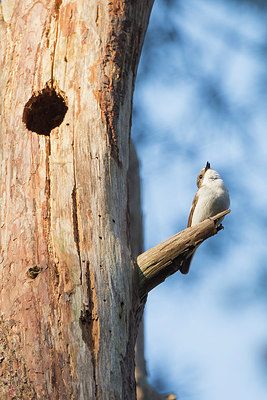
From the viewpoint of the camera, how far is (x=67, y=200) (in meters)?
2.73

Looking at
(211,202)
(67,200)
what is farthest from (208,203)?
(67,200)

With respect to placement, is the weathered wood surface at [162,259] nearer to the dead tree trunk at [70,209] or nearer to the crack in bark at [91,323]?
the dead tree trunk at [70,209]

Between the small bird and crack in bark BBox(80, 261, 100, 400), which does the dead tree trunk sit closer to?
crack in bark BBox(80, 261, 100, 400)

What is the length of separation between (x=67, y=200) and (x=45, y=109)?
2.21 feet

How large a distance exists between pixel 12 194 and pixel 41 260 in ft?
1.31

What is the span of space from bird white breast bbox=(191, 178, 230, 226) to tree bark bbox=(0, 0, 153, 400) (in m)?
1.58

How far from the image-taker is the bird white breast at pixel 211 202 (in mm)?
4605

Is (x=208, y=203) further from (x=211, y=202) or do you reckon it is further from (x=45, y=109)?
(x=45, y=109)

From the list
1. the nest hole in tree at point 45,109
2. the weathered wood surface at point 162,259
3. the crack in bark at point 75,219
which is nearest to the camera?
the crack in bark at point 75,219

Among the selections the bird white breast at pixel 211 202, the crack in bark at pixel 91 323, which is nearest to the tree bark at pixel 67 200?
the crack in bark at pixel 91 323

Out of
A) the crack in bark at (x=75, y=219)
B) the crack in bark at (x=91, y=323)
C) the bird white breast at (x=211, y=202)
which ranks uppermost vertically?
the bird white breast at (x=211, y=202)

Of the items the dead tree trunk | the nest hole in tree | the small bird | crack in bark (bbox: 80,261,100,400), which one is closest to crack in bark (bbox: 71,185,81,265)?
the dead tree trunk

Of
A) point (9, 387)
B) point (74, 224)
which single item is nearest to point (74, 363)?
point (9, 387)

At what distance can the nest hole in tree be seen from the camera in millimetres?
3043
